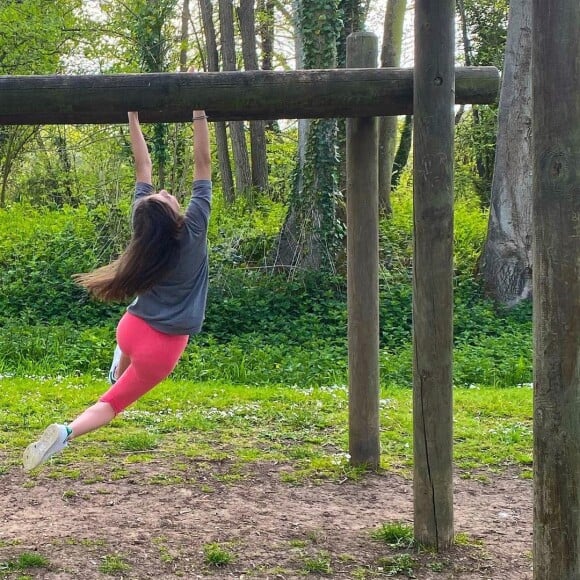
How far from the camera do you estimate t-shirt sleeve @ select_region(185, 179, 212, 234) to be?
4.28 metres

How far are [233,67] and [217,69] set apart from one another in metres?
0.95

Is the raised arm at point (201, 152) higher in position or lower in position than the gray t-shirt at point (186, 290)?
higher

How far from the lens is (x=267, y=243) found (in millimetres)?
12883

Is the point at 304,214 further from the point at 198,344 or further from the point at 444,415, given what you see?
the point at 444,415

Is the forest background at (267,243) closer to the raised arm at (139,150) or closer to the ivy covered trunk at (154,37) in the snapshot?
the ivy covered trunk at (154,37)

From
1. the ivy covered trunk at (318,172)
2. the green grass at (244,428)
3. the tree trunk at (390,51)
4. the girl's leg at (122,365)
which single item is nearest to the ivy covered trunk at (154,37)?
the ivy covered trunk at (318,172)

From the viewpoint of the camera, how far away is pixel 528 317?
1191 cm

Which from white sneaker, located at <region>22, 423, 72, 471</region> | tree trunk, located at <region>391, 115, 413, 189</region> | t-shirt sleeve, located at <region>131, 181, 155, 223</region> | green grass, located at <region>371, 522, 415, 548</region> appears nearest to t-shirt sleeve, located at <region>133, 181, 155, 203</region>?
t-shirt sleeve, located at <region>131, 181, 155, 223</region>

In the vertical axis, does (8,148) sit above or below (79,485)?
above

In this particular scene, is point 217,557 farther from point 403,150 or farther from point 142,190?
point 403,150

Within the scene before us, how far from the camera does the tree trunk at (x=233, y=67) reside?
1595 cm

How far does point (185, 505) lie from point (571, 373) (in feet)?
9.42

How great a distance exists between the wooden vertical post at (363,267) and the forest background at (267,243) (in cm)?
Answer: 328

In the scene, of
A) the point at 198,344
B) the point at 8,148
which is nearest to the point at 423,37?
the point at 198,344
